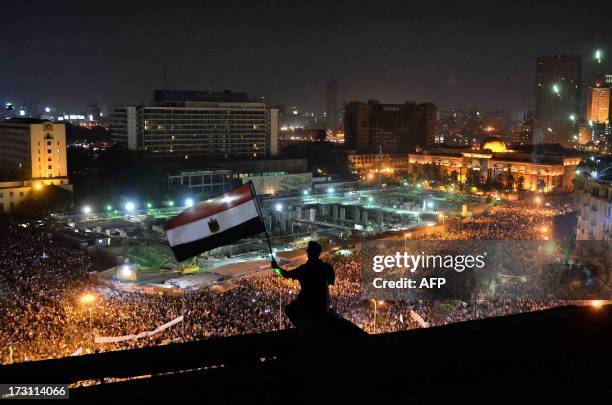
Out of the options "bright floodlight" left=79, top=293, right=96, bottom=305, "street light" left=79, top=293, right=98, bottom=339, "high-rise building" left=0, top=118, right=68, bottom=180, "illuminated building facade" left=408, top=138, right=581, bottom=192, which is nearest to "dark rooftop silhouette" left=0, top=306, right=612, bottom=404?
"street light" left=79, top=293, right=98, bottom=339

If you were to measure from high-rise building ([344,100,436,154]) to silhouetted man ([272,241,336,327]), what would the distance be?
2262 inches

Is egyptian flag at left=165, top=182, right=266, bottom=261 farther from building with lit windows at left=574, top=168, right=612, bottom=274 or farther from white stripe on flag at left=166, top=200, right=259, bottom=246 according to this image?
building with lit windows at left=574, top=168, right=612, bottom=274

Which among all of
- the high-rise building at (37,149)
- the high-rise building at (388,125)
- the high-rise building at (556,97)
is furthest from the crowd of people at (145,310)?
the high-rise building at (556,97)

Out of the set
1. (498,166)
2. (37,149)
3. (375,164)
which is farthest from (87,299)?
(375,164)

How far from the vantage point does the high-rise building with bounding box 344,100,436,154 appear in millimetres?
61938

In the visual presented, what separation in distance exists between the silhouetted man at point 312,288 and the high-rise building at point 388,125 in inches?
2262

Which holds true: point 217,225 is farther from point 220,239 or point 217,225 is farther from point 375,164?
point 375,164

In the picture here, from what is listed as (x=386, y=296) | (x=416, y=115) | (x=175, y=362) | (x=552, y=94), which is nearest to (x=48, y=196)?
(x=386, y=296)

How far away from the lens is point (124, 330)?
8.73 m

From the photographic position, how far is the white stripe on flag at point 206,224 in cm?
342

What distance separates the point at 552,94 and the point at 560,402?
279 ft

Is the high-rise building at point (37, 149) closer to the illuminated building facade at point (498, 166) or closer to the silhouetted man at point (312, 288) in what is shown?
the silhouetted man at point (312, 288)

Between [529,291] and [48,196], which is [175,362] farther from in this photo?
[48,196]

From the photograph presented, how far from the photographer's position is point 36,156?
26.7 metres
